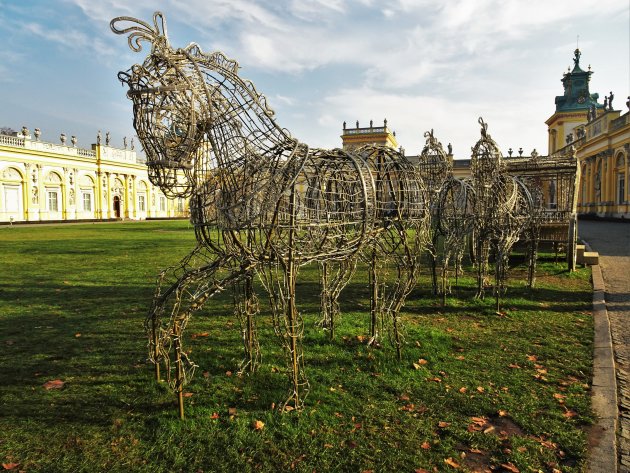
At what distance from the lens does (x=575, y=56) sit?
50.2 m

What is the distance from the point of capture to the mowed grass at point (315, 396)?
10.7 ft

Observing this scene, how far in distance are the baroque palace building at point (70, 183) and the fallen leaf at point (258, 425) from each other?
3398 centimetres

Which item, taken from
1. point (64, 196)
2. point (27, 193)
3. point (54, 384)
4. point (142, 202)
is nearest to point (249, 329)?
point (54, 384)

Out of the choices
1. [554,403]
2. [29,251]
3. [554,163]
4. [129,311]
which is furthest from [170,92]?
[29,251]

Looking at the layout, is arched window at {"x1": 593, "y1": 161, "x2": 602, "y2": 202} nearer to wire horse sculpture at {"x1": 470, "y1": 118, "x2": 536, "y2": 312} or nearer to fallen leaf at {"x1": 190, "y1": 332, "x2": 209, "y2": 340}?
wire horse sculpture at {"x1": 470, "y1": 118, "x2": 536, "y2": 312}

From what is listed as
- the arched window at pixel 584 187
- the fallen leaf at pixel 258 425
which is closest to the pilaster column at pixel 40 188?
the fallen leaf at pixel 258 425

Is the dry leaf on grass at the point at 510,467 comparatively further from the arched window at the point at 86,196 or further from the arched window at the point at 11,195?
the arched window at the point at 86,196

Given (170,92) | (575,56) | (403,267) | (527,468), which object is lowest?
(527,468)

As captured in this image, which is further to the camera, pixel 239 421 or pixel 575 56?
pixel 575 56

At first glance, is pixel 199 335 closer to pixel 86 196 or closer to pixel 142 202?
pixel 86 196

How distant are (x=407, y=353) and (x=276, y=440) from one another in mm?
2360

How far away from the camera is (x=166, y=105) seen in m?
3.27

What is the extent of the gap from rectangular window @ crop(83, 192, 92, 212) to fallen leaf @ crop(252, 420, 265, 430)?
52760 mm

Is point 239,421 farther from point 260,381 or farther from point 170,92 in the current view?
point 170,92
